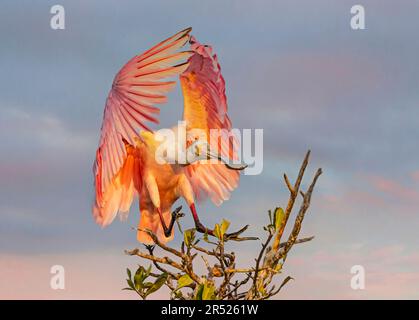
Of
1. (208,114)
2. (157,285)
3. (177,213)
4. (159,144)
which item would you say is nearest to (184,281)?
(157,285)

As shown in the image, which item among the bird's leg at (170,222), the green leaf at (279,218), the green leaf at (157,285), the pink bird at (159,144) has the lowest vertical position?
the green leaf at (157,285)

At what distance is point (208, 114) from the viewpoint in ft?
20.8

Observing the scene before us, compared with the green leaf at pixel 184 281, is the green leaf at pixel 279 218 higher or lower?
higher

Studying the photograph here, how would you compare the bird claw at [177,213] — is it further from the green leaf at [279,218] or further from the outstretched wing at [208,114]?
the green leaf at [279,218]

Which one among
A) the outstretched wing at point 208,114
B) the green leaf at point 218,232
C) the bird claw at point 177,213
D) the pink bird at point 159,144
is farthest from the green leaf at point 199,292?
the outstretched wing at point 208,114

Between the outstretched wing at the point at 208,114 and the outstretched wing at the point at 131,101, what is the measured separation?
0.53 metres

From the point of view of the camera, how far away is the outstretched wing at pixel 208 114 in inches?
246

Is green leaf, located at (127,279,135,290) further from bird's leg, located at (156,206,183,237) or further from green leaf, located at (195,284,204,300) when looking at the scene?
bird's leg, located at (156,206,183,237)

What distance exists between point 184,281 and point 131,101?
1.72 m

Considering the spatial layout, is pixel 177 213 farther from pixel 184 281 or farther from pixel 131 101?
pixel 184 281

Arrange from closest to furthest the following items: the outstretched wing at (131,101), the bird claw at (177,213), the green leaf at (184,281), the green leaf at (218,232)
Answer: the green leaf at (184,281) → the green leaf at (218,232) → the outstretched wing at (131,101) → the bird claw at (177,213)
